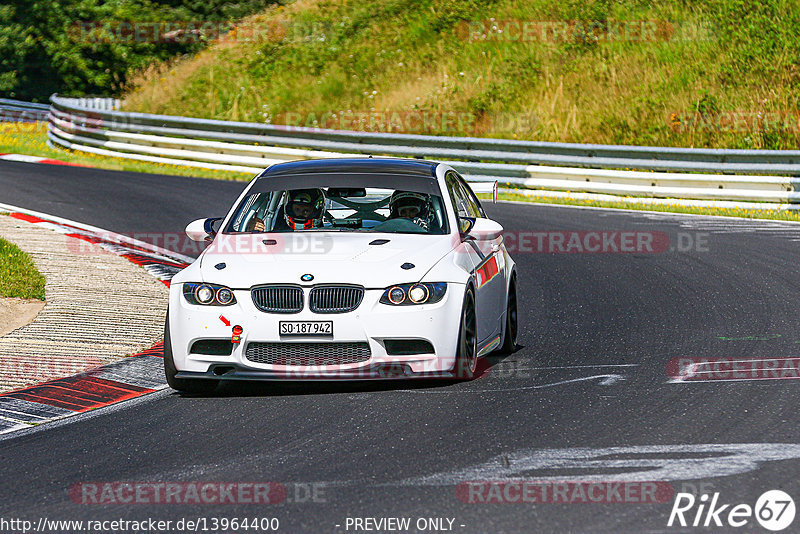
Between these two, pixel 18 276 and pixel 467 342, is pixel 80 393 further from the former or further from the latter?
pixel 18 276

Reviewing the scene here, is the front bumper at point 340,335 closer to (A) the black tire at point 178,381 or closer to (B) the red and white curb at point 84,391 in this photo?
(A) the black tire at point 178,381

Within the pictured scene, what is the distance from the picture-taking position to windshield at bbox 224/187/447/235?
367 inches

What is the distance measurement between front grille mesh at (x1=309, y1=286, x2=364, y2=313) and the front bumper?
55mm

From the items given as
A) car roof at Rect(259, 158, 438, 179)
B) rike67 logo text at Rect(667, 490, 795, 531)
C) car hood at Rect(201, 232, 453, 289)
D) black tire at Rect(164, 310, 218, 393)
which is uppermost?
car roof at Rect(259, 158, 438, 179)

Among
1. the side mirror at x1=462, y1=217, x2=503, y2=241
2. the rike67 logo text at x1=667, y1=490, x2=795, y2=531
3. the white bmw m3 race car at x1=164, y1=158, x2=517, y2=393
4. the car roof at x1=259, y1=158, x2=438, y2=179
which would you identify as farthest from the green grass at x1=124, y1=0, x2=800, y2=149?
the rike67 logo text at x1=667, y1=490, x2=795, y2=531

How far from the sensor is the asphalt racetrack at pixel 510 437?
18.4ft

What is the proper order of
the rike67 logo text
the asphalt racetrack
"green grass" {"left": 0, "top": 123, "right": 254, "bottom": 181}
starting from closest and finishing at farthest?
the rike67 logo text → the asphalt racetrack → "green grass" {"left": 0, "top": 123, "right": 254, "bottom": 181}

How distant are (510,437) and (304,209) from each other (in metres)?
3.35

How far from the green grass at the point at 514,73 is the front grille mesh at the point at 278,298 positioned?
19.2 m

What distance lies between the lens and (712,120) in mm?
26984

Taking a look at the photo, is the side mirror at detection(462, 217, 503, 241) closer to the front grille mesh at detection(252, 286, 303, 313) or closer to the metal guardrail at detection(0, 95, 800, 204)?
the front grille mesh at detection(252, 286, 303, 313)

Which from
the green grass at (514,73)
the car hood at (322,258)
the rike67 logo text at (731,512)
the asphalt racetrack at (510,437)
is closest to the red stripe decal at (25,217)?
the asphalt racetrack at (510,437)

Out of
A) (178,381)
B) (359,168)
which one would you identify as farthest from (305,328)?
(359,168)

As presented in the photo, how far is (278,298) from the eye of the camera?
810 centimetres
